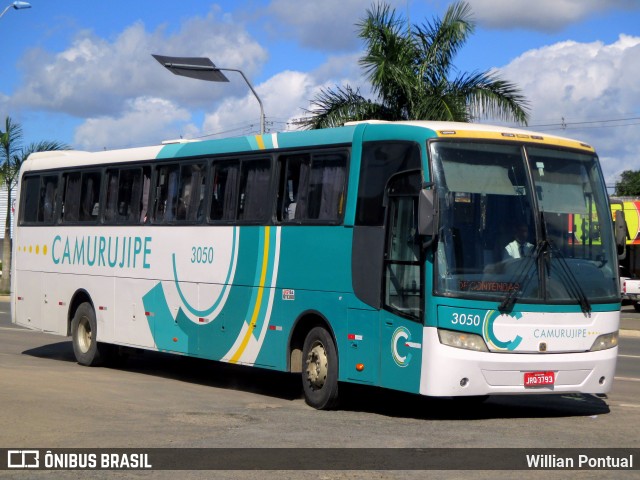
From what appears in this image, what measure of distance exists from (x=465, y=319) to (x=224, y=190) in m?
5.20

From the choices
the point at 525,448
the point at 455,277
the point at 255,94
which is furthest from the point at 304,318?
the point at 255,94

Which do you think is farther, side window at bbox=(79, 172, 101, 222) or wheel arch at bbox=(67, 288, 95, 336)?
wheel arch at bbox=(67, 288, 95, 336)

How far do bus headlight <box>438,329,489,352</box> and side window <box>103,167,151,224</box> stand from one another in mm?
7294

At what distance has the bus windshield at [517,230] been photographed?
476 inches

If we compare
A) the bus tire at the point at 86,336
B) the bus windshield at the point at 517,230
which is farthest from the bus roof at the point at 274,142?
the bus tire at the point at 86,336

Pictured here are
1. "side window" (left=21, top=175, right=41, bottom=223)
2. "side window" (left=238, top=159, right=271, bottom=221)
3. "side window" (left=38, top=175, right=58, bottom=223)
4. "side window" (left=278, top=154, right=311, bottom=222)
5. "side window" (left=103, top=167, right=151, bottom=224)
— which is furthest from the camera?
"side window" (left=21, top=175, right=41, bottom=223)

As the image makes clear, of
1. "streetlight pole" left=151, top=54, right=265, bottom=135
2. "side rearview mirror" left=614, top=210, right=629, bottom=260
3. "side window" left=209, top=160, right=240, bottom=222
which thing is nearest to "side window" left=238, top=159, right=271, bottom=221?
"side window" left=209, top=160, right=240, bottom=222

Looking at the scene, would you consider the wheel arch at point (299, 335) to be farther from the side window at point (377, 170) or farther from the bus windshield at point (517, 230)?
the bus windshield at point (517, 230)

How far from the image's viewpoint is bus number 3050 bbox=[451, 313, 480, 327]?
11.9 meters

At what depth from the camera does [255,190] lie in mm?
15266

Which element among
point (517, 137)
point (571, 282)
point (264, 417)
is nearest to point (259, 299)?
point (264, 417)

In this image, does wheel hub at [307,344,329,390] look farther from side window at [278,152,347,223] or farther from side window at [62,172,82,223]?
side window at [62,172,82,223]

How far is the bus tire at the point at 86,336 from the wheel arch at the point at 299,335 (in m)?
5.72

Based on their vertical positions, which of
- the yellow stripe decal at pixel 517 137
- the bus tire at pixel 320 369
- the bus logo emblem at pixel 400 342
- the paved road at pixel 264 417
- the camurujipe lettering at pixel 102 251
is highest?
the yellow stripe decal at pixel 517 137
